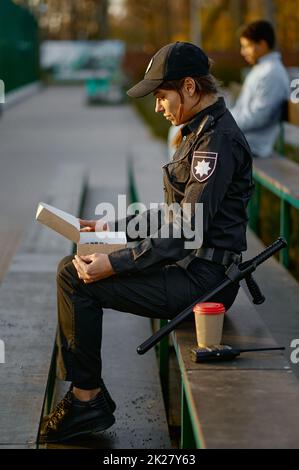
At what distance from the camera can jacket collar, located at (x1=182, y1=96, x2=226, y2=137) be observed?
4.15 metres

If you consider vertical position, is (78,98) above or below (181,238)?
below

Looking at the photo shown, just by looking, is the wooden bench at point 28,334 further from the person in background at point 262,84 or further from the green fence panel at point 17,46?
the green fence panel at point 17,46

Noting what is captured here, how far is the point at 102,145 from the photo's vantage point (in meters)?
17.9

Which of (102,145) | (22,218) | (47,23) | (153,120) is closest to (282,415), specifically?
(22,218)

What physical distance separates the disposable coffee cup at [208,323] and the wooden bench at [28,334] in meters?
0.67

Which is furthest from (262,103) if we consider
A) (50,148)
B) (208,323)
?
(50,148)

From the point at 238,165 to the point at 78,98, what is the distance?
33.8m

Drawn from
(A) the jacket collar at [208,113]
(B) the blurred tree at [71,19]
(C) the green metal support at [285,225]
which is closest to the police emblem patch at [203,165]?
(A) the jacket collar at [208,113]

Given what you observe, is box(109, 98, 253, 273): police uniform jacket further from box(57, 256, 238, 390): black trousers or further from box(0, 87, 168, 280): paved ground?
box(0, 87, 168, 280): paved ground

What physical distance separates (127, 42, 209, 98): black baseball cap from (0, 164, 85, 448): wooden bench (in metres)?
1.24

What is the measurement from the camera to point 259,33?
835 centimetres

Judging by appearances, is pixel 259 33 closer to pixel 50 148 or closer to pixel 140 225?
pixel 140 225

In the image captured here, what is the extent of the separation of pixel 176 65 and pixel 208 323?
983 millimetres
